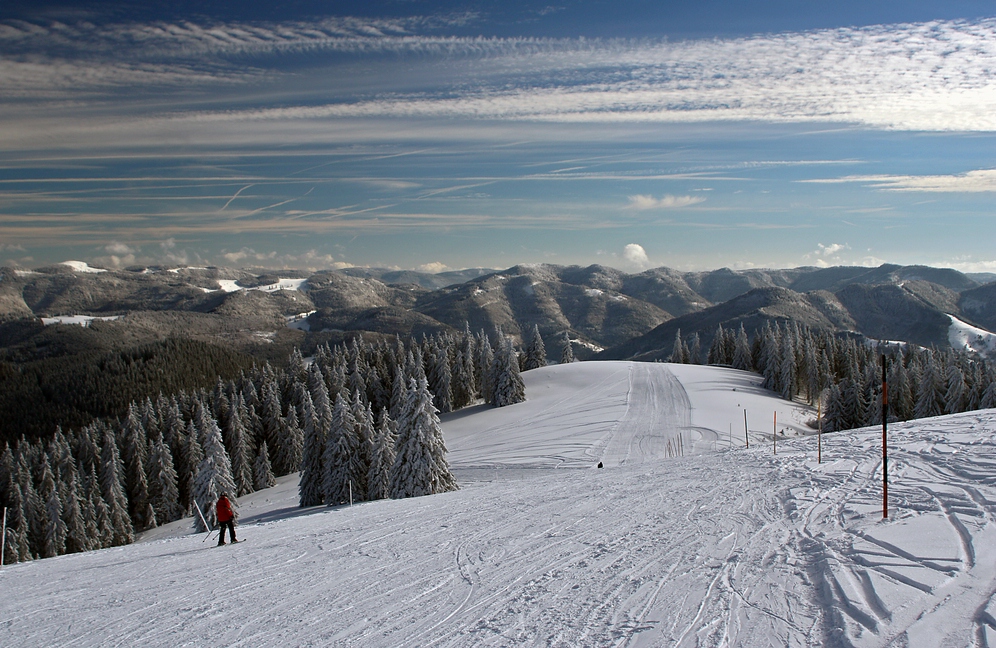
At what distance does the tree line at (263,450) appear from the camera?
33719mm

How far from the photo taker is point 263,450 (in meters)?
57.8

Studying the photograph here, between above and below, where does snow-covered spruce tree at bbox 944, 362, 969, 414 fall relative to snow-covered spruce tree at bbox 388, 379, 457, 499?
below

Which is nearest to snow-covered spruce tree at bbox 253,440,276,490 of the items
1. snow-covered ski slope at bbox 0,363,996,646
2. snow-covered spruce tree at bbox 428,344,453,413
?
snow-covered spruce tree at bbox 428,344,453,413

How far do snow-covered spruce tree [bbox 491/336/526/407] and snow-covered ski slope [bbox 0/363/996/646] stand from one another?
1603 inches

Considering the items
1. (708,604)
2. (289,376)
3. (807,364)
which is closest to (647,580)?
(708,604)

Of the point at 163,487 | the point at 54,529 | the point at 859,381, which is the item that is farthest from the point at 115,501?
the point at 859,381

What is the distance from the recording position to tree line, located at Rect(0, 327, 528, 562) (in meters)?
33.7

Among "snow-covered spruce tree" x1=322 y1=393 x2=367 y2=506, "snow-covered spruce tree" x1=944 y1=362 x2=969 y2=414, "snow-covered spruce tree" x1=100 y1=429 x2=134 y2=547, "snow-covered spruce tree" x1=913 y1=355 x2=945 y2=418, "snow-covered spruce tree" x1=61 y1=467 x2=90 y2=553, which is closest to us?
"snow-covered spruce tree" x1=322 y1=393 x2=367 y2=506

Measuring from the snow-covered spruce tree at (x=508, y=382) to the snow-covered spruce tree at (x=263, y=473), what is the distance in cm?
2469

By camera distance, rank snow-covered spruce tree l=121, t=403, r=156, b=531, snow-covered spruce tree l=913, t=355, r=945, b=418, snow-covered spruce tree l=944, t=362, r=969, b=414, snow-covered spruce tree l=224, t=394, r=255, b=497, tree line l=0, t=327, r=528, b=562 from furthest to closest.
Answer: snow-covered spruce tree l=121, t=403, r=156, b=531
snow-covered spruce tree l=224, t=394, r=255, b=497
snow-covered spruce tree l=913, t=355, r=945, b=418
snow-covered spruce tree l=944, t=362, r=969, b=414
tree line l=0, t=327, r=528, b=562

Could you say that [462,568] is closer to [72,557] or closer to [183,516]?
[72,557]

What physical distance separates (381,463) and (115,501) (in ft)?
121

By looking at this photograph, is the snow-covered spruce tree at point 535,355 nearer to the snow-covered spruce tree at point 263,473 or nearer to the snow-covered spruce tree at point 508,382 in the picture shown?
the snow-covered spruce tree at point 508,382

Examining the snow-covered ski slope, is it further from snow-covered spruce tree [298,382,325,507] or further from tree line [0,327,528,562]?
snow-covered spruce tree [298,382,325,507]
